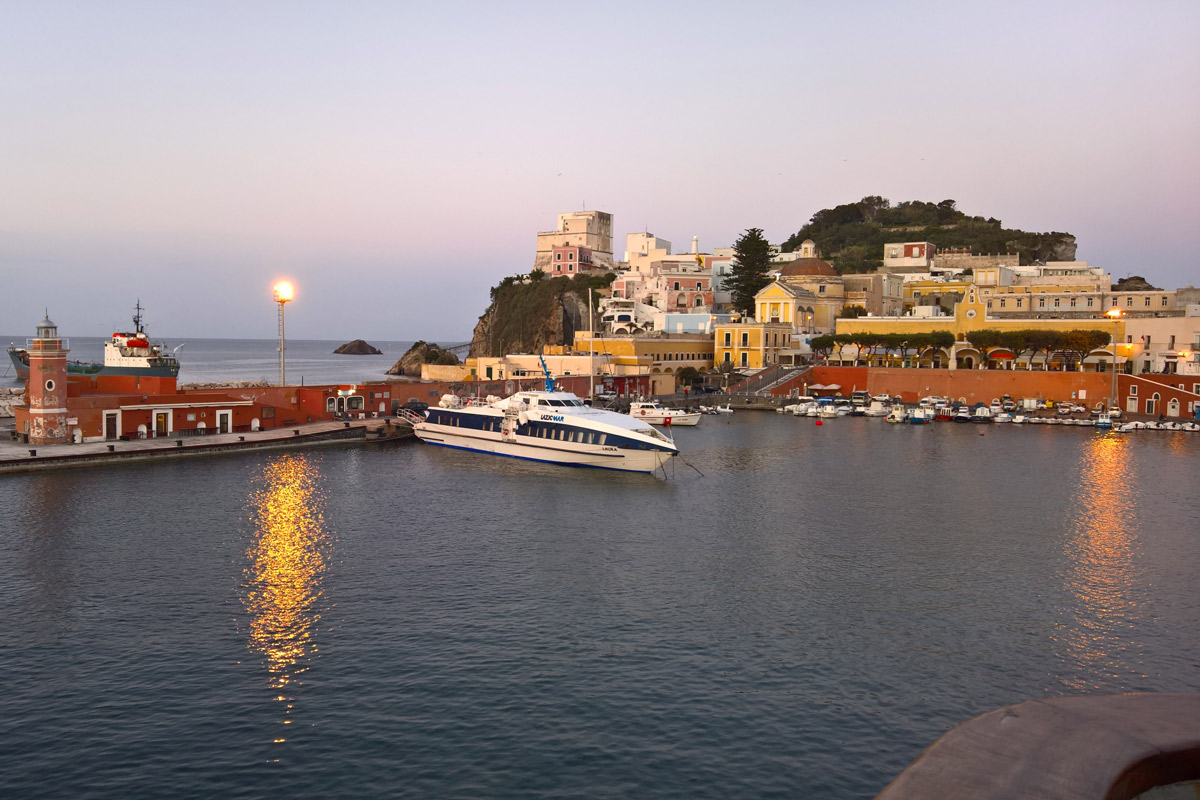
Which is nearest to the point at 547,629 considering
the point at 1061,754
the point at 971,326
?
the point at 1061,754

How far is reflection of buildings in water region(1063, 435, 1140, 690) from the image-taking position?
19969 millimetres

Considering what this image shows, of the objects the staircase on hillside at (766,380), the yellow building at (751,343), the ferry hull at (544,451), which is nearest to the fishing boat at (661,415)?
the ferry hull at (544,451)

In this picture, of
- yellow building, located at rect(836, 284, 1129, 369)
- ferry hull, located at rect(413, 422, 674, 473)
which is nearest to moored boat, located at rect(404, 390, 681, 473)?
ferry hull, located at rect(413, 422, 674, 473)

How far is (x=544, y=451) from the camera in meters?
47.9

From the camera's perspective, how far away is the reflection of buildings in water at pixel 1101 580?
786 inches

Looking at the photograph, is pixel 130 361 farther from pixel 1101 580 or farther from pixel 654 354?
pixel 1101 580

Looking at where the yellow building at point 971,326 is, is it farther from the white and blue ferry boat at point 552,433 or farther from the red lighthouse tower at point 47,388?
the red lighthouse tower at point 47,388

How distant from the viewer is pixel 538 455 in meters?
48.4

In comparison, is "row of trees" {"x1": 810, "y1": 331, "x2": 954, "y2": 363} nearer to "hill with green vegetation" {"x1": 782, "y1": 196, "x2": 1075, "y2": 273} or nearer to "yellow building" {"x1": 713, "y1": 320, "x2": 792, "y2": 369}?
"yellow building" {"x1": 713, "y1": 320, "x2": 792, "y2": 369}

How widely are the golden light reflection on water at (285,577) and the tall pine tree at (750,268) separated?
78.3 meters

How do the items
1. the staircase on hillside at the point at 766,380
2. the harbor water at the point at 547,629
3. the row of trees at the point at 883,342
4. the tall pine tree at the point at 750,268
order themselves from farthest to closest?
the tall pine tree at the point at 750,268 → the staircase on hillside at the point at 766,380 → the row of trees at the point at 883,342 → the harbor water at the point at 547,629

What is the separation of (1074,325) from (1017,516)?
58.5 meters

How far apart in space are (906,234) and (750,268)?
53.9m

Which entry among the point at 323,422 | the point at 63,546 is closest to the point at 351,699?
the point at 63,546
